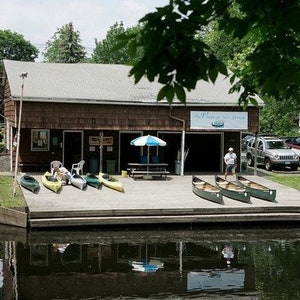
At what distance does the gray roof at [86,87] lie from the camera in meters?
26.6

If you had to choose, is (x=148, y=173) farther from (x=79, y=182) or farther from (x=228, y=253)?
(x=228, y=253)

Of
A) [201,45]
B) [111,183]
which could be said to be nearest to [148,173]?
[111,183]

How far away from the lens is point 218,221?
18984 millimetres

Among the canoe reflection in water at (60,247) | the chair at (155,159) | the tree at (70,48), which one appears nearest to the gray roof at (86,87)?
the chair at (155,159)

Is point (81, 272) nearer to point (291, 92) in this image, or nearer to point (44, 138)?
point (291, 92)

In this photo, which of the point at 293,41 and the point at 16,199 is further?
the point at 16,199

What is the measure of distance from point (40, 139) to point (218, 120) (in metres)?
9.15

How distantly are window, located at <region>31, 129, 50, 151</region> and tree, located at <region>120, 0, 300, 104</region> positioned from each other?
24.3 metres

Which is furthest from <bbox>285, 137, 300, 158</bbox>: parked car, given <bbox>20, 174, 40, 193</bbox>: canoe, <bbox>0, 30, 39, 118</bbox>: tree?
<bbox>0, 30, 39, 118</bbox>: tree

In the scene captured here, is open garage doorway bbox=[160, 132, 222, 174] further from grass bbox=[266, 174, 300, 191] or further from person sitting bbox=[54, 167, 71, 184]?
person sitting bbox=[54, 167, 71, 184]

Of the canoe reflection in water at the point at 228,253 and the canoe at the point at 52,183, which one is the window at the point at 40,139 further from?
the canoe reflection in water at the point at 228,253

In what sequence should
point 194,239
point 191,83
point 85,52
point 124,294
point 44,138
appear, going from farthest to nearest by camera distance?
point 85,52, point 44,138, point 194,239, point 124,294, point 191,83

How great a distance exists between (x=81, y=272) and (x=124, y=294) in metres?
2.00

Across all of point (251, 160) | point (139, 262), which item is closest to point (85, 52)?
point (251, 160)
